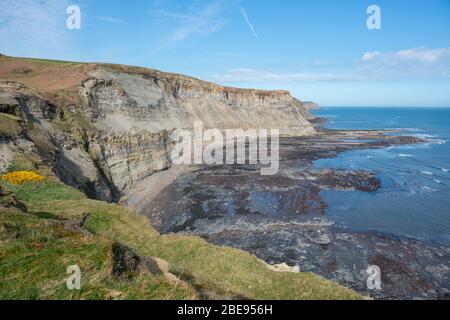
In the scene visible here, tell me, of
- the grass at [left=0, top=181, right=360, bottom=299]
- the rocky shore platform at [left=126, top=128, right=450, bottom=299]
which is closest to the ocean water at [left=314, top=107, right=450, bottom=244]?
the rocky shore platform at [left=126, top=128, right=450, bottom=299]

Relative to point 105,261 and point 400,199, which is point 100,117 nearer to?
point 105,261

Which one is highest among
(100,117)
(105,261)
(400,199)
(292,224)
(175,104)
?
(175,104)

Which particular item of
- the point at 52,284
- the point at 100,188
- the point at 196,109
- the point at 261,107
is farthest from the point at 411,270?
the point at 261,107

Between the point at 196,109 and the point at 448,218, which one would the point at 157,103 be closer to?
the point at 196,109

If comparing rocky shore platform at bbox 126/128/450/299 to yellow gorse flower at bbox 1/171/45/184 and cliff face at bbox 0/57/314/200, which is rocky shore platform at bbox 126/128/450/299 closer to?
cliff face at bbox 0/57/314/200

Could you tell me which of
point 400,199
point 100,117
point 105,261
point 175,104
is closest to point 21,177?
point 105,261

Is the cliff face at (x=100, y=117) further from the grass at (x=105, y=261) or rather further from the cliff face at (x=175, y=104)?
the grass at (x=105, y=261)
